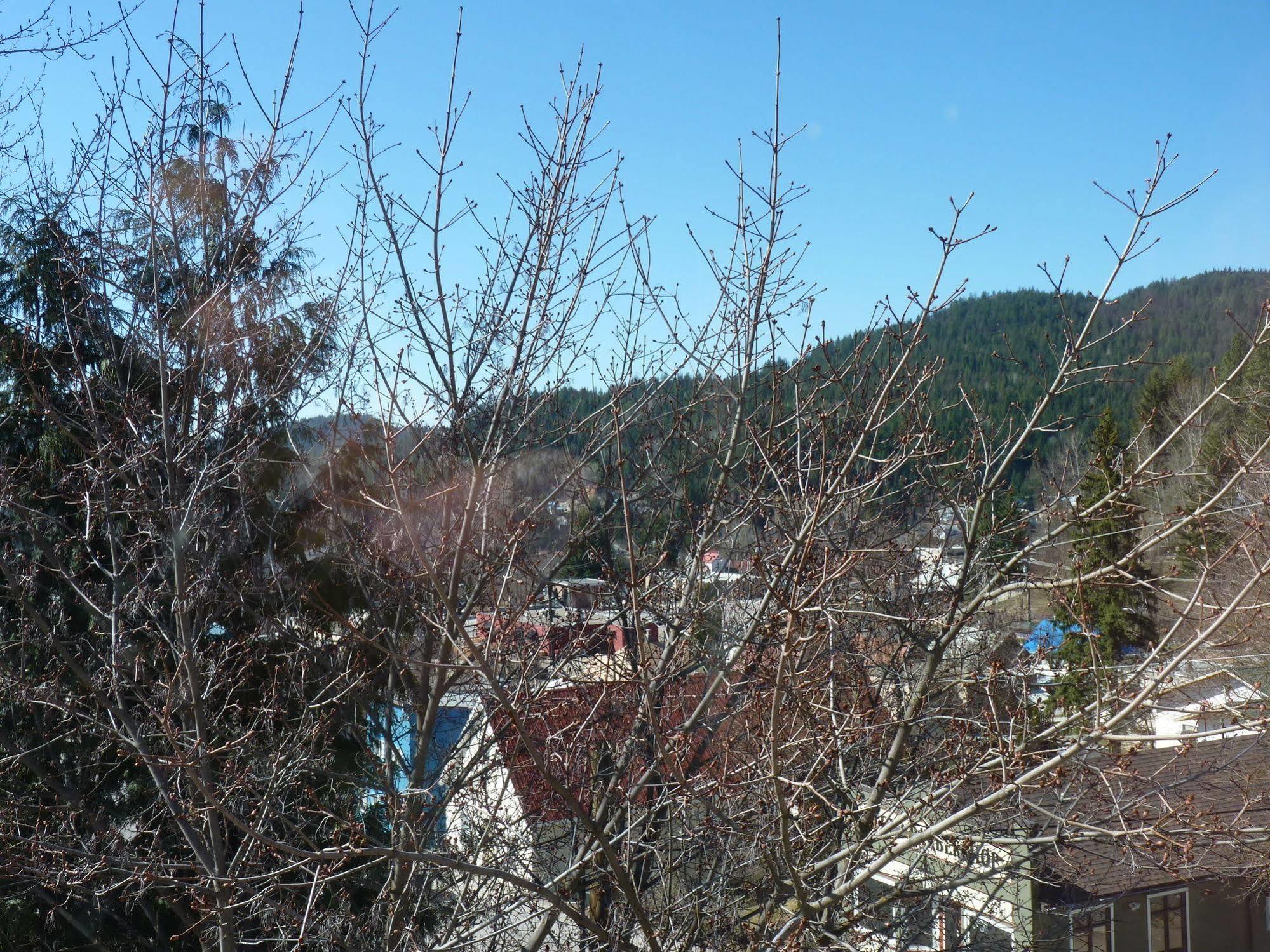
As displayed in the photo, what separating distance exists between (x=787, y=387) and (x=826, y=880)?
285 cm

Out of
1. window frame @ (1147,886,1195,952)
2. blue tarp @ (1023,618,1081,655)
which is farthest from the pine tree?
window frame @ (1147,886,1195,952)

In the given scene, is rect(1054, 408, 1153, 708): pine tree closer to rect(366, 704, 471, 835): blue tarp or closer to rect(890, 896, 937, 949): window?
rect(890, 896, 937, 949): window

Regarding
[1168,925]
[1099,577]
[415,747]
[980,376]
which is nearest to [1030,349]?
[980,376]

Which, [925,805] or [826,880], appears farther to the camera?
[826,880]

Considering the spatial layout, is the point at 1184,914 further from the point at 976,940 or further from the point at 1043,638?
the point at 1043,638

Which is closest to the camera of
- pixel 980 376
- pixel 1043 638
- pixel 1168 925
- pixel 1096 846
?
pixel 1043 638

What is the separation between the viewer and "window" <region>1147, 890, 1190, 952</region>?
1345 centimetres

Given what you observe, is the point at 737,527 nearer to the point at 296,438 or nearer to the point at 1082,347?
Answer: the point at 1082,347

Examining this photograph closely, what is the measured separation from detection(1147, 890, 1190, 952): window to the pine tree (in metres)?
10.0

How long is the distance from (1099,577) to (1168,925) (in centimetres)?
1293

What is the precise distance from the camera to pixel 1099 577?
357cm

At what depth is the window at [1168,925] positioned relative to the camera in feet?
44.1

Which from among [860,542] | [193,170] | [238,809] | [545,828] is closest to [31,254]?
[193,170]

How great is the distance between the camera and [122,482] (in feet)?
21.4
